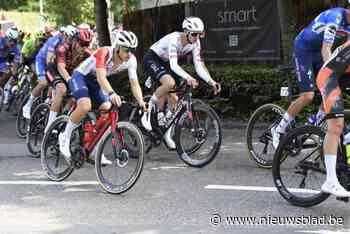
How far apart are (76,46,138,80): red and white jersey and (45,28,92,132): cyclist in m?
0.70

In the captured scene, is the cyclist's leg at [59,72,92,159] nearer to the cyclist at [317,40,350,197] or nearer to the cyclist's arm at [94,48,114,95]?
the cyclist's arm at [94,48,114,95]

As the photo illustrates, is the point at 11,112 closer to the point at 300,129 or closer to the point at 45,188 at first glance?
the point at 45,188

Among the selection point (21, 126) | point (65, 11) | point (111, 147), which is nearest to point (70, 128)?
point (111, 147)

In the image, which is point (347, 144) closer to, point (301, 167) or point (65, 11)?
point (301, 167)

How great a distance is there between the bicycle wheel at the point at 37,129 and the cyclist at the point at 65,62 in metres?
0.44

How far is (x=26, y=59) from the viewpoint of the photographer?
12945mm

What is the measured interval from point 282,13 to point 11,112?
6.73m

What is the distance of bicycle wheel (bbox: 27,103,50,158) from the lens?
984 centimetres

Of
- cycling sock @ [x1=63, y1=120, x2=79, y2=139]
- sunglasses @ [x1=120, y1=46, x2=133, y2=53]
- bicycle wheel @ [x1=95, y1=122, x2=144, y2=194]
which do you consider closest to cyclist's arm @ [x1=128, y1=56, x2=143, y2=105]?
sunglasses @ [x1=120, y1=46, x2=133, y2=53]

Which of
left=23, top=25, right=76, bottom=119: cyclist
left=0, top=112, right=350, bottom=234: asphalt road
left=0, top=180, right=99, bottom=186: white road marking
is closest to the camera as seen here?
left=0, top=112, right=350, bottom=234: asphalt road

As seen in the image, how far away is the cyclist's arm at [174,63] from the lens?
27.3 ft

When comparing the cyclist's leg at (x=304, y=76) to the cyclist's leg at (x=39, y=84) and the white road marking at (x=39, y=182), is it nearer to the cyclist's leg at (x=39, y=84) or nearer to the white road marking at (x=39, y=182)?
the white road marking at (x=39, y=182)

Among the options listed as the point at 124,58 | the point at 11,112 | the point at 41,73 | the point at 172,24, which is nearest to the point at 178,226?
the point at 124,58

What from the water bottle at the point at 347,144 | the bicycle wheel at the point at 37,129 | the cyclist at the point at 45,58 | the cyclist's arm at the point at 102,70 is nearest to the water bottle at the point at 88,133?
the cyclist's arm at the point at 102,70
